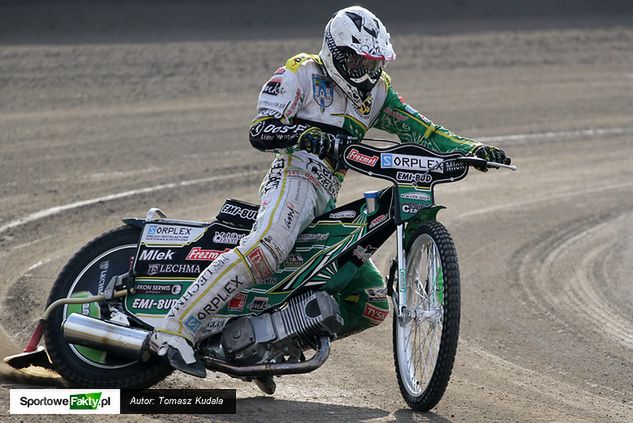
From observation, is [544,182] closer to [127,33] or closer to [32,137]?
[32,137]

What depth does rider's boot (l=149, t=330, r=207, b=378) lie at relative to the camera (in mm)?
6414

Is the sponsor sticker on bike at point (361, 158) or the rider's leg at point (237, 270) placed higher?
the sponsor sticker on bike at point (361, 158)

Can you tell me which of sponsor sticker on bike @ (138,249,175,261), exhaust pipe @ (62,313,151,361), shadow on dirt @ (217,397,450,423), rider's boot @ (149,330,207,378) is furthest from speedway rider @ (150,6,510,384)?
sponsor sticker on bike @ (138,249,175,261)

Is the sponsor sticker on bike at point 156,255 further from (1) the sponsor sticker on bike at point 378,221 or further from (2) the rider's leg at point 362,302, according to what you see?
(1) the sponsor sticker on bike at point 378,221

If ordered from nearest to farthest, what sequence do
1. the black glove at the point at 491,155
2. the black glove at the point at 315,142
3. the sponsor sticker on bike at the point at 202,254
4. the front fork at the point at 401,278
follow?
the black glove at the point at 315,142, the front fork at the point at 401,278, the black glove at the point at 491,155, the sponsor sticker on bike at the point at 202,254

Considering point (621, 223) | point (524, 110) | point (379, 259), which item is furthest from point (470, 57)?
point (379, 259)

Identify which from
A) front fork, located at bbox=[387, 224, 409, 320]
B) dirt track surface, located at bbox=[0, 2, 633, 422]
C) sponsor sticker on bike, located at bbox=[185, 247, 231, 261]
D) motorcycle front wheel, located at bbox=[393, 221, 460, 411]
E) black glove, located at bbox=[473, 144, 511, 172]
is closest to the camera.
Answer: motorcycle front wheel, located at bbox=[393, 221, 460, 411]

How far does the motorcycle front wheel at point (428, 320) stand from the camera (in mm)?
6023

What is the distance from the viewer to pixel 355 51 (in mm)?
6641

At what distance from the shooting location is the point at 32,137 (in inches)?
542

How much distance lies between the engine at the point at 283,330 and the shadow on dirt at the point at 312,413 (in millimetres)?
277

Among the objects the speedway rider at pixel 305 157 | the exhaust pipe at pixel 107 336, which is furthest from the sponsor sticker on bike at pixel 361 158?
the exhaust pipe at pixel 107 336

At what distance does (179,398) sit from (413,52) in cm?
1276

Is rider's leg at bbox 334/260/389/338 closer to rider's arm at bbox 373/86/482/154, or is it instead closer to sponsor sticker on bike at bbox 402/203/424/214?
sponsor sticker on bike at bbox 402/203/424/214
